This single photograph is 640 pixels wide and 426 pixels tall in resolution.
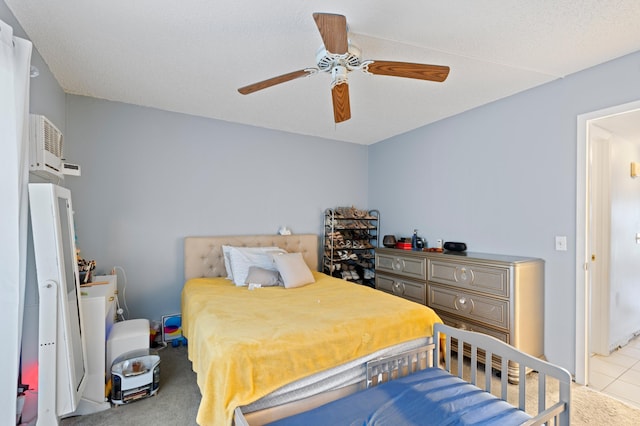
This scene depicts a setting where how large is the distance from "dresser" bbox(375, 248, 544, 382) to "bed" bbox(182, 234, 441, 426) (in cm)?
72

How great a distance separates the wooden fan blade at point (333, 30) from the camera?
150 centimetres

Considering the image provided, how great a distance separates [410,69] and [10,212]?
238 cm

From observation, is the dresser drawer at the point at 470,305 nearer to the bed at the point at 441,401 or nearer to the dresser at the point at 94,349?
the bed at the point at 441,401

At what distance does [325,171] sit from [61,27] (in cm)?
312

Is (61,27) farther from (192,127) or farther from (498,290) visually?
(498,290)

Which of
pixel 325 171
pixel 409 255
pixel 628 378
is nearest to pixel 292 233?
pixel 325 171

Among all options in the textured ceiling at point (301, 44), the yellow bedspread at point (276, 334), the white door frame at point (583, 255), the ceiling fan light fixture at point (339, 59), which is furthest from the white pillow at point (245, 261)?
the white door frame at point (583, 255)

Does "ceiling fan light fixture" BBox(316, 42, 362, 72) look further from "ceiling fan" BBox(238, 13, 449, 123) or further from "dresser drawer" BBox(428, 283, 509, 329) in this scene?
"dresser drawer" BBox(428, 283, 509, 329)

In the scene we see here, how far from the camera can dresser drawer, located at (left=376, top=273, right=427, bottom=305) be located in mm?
3307

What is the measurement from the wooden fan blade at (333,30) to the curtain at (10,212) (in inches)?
64.5

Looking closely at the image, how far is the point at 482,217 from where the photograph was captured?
3.24 m

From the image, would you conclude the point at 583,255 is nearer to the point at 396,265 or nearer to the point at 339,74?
the point at 396,265

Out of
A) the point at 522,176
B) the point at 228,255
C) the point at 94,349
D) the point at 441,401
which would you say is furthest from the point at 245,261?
the point at 522,176

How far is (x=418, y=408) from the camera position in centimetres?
157
